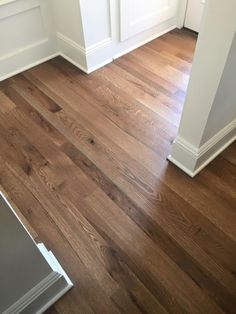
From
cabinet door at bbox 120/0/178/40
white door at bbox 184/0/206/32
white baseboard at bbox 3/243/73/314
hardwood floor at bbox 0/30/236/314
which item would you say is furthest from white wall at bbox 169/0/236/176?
white door at bbox 184/0/206/32

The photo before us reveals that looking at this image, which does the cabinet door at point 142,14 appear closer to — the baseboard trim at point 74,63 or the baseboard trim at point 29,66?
the baseboard trim at point 74,63

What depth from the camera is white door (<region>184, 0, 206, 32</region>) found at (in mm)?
2551

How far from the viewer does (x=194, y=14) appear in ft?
8.61

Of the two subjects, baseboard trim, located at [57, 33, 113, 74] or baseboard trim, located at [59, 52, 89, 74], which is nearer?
baseboard trim, located at [57, 33, 113, 74]

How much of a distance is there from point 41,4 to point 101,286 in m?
2.01

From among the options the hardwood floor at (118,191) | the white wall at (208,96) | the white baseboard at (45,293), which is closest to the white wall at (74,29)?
the hardwood floor at (118,191)

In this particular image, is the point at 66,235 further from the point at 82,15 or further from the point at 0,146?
the point at 82,15

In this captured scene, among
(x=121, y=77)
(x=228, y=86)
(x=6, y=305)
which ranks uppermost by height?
(x=228, y=86)

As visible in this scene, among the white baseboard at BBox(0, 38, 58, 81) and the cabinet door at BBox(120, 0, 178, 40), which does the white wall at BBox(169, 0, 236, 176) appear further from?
the white baseboard at BBox(0, 38, 58, 81)

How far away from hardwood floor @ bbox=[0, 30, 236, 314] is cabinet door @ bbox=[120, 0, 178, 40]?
34 cm

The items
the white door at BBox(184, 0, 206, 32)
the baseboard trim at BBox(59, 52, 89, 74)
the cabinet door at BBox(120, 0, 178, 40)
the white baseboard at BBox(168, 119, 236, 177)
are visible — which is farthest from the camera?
the white door at BBox(184, 0, 206, 32)

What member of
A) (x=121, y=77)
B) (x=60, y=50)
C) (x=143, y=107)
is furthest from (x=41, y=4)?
(x=143, y=107)

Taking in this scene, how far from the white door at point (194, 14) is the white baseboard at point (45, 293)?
2.39m

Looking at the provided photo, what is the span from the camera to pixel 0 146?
1.82 meters
